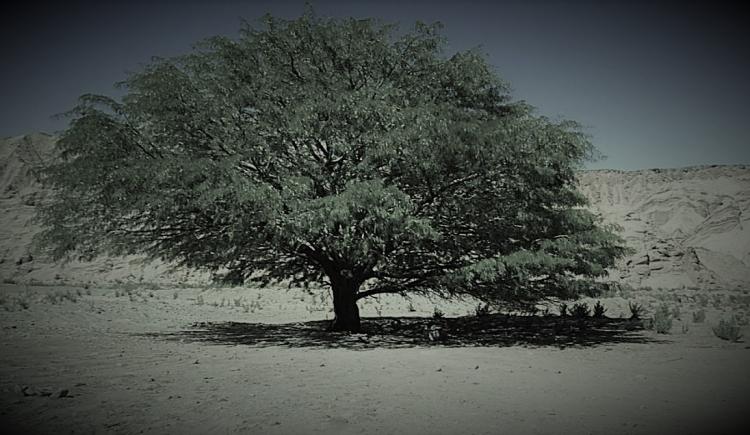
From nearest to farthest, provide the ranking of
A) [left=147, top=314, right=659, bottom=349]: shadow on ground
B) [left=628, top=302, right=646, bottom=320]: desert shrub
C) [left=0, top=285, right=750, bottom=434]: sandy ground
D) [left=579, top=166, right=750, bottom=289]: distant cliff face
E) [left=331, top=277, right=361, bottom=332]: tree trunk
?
[left=0, top=285, right=750, bottom=434]: sandy ground < [left=147, top=314, right=659, bottom=349]: shadow on ground < [left=331, top=277, right=361, bottom=332]: tree trunk < [left=628, top=302, right=646, bottom=320]: desert shrub < [left=579, top=166, right=750, bottom=289]: distant cliff face

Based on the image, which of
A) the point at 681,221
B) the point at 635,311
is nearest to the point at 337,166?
Answer: the point at 635,311

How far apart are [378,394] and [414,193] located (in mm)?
5919

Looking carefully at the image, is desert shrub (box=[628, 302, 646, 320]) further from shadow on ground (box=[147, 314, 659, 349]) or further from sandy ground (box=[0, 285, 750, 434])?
sandy ground (box=[0, 285, 750, 434])

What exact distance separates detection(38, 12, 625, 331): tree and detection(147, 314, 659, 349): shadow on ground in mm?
1361

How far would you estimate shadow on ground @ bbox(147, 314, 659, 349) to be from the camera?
12852 millimetres

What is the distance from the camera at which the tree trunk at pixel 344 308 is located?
48.1 feet

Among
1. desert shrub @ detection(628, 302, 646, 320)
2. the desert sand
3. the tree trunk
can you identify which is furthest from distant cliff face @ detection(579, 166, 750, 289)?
the tree trunk

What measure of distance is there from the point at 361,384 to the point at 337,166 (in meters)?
5.77

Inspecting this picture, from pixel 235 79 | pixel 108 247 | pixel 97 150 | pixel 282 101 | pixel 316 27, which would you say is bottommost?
pixel 108 247

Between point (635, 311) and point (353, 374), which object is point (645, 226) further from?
point (353, 374)

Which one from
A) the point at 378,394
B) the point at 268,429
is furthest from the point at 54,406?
the point at 378,394

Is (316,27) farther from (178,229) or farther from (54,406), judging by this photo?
(54,406)

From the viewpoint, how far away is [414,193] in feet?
40.4

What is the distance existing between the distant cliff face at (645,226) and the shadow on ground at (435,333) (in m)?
2.96
